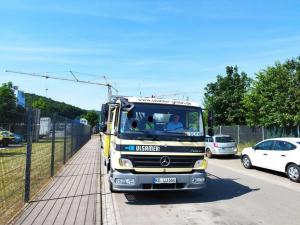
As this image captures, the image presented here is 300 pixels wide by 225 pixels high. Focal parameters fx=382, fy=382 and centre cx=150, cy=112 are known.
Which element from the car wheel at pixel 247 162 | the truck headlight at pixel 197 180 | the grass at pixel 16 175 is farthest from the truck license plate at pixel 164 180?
the car wheel at pixel 247 162

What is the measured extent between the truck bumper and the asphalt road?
412mm

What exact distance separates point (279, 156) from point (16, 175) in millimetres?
9547

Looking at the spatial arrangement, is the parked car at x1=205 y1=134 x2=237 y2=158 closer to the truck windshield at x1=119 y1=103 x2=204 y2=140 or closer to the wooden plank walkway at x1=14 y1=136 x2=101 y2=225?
the wooden plank walkway at x1=14 y1=136 x2=101 y2=225

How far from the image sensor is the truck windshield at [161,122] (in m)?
9.07

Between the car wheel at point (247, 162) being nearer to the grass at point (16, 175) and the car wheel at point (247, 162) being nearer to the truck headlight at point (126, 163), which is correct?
the grass at point (16, 175)

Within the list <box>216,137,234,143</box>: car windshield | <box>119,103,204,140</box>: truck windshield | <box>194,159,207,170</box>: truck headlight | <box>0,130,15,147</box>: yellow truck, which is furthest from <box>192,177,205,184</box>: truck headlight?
<box>216,137,234,143</box>: car windshield

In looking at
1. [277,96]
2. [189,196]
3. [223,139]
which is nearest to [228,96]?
[277,96]

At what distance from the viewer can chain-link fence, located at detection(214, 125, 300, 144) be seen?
26.3 metres

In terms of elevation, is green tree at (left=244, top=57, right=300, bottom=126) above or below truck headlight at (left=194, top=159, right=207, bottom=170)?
above

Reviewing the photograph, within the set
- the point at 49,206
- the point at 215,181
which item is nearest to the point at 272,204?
the point at 215,181

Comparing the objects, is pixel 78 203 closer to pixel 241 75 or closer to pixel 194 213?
pixel 194 213

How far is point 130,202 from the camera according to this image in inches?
367

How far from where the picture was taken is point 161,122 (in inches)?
367

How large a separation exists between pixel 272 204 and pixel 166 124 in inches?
124
